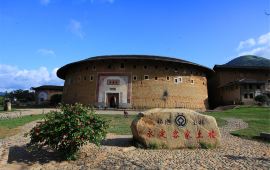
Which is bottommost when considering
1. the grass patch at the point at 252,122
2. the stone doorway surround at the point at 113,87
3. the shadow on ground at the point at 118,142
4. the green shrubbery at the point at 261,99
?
the shadow on ground at the point at 118,142

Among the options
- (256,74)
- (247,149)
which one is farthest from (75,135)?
(256,74)

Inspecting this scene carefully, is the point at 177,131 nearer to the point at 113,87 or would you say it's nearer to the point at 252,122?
the point at 252,122

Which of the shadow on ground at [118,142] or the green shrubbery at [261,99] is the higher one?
the green shrubbery at [261,99]

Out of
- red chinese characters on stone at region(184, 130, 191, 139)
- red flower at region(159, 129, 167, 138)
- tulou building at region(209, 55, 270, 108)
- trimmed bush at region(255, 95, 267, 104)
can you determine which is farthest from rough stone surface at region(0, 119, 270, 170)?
tulou building at region(209, 55, 270, 108)

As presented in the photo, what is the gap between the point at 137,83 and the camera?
3700 cm

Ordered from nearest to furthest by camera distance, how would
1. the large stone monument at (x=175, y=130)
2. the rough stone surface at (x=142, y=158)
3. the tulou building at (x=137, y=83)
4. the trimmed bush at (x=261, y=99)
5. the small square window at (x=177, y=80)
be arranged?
the rough stone surface at (x=142, y=158) → the large stone monument at (x=175, y=130) → the tulou building at (x=137, y=83) → the trimmed bush at (x=261, y=99) → the small square window at (x=177, y=80)

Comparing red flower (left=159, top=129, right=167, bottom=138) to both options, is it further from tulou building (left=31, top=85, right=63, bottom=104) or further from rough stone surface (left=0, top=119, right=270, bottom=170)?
tulou building (left=31, top=85, right=63, bottom=104)

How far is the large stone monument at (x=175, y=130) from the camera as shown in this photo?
1041 centimetres

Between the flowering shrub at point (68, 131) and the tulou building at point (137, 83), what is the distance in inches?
1065

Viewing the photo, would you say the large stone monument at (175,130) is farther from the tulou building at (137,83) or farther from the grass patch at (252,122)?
the tulou building at (137,83)

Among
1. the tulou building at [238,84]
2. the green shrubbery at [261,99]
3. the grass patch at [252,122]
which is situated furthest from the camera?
the tulou building at [238,84]

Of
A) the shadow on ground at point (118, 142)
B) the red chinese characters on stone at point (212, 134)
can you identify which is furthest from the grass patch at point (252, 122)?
the shadow on ground at point (118, 142)

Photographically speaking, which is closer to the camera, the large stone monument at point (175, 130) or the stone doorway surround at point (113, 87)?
the large stone monument at point (175, 130)

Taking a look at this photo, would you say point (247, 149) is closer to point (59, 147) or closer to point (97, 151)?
point (97, 151)
